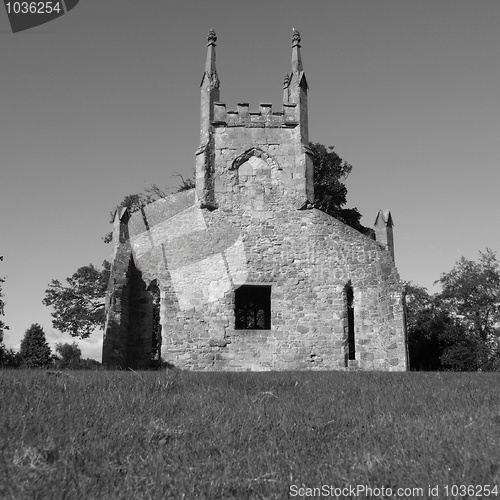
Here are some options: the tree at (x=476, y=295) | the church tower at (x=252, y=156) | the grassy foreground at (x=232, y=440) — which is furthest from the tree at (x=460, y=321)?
the grassy foreground at (x=232, y=440)

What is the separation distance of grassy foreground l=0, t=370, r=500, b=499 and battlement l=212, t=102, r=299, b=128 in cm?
1483

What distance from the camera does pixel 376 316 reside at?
20.4 metres

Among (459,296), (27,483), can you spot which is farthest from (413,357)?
(27,483)

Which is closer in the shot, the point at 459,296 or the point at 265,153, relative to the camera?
the point at 265,153

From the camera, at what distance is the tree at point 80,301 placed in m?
33.3

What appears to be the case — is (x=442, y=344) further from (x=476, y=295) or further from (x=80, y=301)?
(x=80, y=301)

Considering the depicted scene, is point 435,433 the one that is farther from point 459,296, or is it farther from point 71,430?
point 459,296

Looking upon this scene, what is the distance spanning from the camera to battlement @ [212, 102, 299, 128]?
22375 millimetres

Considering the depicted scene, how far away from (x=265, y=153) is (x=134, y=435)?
54.8 feet

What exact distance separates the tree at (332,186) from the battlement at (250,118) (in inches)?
378

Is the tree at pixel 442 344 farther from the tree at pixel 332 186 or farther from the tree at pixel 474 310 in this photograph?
the tree at pixel 332 186

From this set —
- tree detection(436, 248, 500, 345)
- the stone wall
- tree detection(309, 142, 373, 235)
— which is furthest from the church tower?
tree detection(436, 248, 500, 345)

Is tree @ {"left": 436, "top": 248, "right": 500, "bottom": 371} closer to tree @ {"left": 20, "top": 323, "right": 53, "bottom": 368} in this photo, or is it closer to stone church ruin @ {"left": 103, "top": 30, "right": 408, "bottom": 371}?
stone church ruin @ {"left": 103, "top": 30, "right": 408, "bottom": 371}

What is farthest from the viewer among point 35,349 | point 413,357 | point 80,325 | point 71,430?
point 80,325
